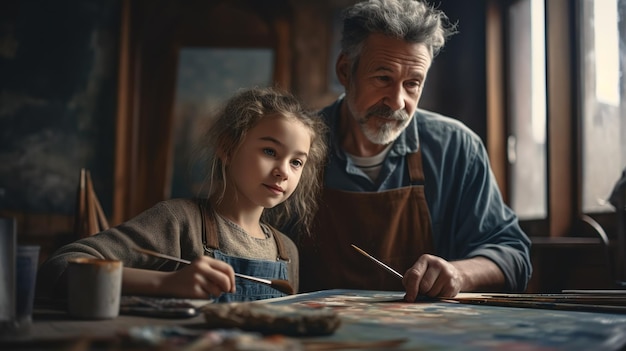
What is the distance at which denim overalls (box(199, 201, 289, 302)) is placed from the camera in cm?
202

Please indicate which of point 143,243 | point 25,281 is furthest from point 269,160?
point 25,281

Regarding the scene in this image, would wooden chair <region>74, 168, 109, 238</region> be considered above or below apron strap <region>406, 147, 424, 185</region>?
below

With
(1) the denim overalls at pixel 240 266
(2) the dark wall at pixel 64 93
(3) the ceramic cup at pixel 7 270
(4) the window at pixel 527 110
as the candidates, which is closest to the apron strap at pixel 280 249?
(1) the denim overalls at pixel 240 266

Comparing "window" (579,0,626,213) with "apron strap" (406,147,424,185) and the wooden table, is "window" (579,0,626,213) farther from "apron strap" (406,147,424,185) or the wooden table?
the wooden table

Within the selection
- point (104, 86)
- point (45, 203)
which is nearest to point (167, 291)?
point (45, 203)

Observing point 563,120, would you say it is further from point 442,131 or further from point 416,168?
point 416,168

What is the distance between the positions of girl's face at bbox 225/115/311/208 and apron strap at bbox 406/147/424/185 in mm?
629

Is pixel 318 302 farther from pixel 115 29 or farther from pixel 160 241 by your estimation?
pixel 115 29

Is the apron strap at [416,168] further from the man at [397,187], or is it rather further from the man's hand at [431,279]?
the man's hand at [431,279]

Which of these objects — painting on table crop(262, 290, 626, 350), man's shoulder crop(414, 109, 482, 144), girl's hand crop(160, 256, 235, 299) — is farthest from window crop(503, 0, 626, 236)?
girl's hand crop(160, 256, 235, 299)

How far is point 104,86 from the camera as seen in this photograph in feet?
21.2

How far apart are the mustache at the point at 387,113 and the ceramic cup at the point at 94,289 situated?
144cm

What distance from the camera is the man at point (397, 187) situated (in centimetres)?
252

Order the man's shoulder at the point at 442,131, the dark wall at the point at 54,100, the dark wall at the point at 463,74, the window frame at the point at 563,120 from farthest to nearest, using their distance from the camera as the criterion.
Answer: the dark wall at the point at 54,100, the dark wall at the point at 463,74, the window frame at the point at 563,120, the man's shoulder at the point at 442,131
